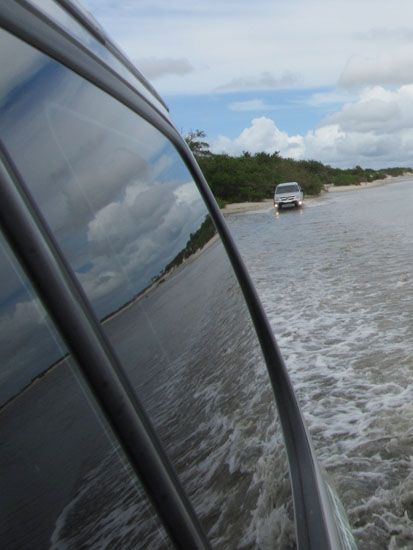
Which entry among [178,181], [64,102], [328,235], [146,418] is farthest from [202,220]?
[328,235]

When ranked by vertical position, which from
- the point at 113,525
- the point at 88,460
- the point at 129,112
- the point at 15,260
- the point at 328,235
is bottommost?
the point at 328,235

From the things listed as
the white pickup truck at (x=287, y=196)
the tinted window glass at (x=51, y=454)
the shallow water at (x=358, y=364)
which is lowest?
the white pickup truck at (x=287, y=196)

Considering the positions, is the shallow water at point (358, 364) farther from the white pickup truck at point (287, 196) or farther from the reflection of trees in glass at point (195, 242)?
the white pickup truck at point (287, 196)

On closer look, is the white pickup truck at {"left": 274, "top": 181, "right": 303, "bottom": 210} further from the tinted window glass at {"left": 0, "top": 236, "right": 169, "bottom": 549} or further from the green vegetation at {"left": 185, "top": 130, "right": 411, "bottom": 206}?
the tinted window glass at {"left": 0, "top": 236, "right": 169, "bottom": 549}

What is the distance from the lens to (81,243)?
1030 mm

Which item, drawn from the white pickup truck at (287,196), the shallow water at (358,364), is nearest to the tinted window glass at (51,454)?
the shallow water at (358,364)

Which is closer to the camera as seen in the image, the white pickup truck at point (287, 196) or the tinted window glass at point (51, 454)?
the tinted window glass at point (51, 454)

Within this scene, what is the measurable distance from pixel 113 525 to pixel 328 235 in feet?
71.6

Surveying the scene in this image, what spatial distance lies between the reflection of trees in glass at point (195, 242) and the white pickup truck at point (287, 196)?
3806 cm

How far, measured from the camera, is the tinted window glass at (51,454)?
78 centimetres

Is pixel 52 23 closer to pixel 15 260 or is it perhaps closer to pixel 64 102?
pixel 64 102

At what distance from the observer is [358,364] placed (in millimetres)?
6699

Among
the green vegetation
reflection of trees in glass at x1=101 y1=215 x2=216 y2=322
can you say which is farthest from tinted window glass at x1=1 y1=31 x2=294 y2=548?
the green vegetation

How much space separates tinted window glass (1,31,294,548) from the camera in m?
1.00
